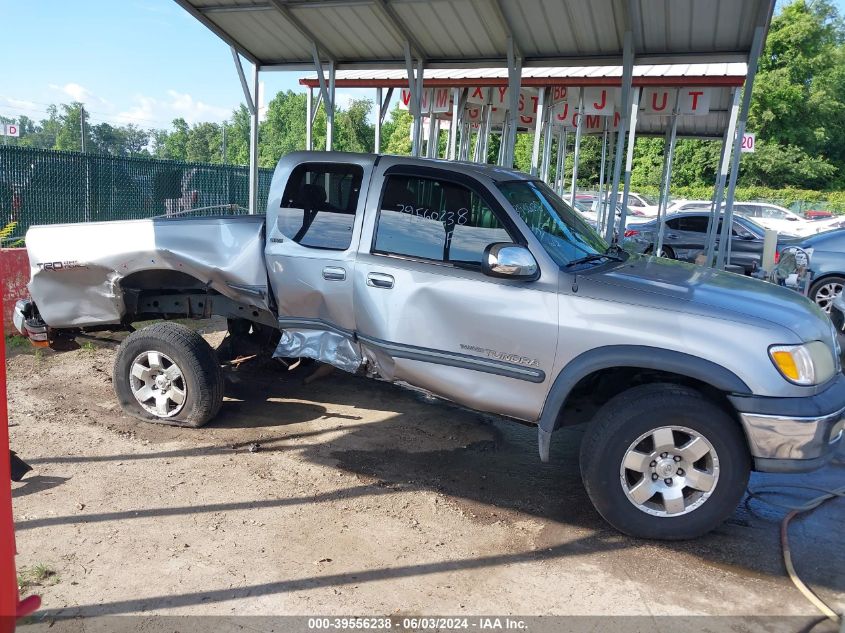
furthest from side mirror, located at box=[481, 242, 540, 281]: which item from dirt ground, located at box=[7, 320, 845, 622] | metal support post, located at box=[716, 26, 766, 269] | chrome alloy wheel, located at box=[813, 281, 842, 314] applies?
chrome alloy wheel, located at box=[813, 281, 842, 314]

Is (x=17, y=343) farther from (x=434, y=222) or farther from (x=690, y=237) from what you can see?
(x=690, y=237)

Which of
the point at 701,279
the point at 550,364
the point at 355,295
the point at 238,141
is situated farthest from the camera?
the point at 238,141

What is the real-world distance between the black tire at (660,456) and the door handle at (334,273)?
1.93 metres

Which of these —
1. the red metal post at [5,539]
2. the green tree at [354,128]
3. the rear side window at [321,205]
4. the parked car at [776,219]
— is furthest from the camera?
the green tree at [354,128]

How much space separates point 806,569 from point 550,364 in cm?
175

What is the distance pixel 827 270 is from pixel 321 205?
31.3ft

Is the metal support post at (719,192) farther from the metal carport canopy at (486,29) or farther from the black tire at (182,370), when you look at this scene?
the black tire at (182,370)

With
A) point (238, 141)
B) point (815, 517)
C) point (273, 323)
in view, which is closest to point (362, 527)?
point (273, 323)

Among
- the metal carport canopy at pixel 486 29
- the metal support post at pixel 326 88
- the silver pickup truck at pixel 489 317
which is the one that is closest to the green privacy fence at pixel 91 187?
the metal support post at pixel 326 88

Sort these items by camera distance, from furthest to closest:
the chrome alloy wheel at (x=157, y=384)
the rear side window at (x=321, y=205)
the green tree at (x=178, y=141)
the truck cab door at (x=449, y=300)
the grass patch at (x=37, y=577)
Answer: the green tree at (x=178, y=141) < the chrome alloy wheel at (x=157, y=384) < the rear side window at (x=321, y=205) < the truck cab door at (x=449, y=300) < the grass patch at (x=37, y=577)

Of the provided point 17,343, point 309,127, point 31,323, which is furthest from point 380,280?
point 309,127

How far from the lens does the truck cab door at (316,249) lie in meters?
4.82

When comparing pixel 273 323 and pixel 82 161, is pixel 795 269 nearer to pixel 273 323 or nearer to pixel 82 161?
pixel 273 323

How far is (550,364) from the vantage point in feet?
13.4
